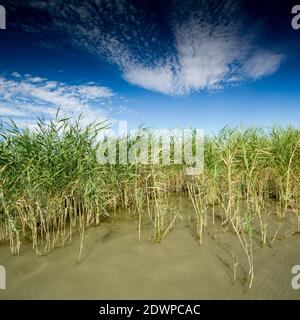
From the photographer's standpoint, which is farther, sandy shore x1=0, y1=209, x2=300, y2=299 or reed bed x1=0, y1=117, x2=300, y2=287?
reed bed x1=0, y1=117, x2=300, y2=287

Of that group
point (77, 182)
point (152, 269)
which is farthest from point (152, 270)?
point (77, 182)

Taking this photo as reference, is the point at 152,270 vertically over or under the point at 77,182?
under

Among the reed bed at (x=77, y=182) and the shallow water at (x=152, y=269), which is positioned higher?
the reed bed at (x=77, y=182)

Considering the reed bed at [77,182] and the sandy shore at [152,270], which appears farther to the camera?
the reed bed at [77,182]

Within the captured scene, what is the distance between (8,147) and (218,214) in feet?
13.4

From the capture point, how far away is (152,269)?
3719mm

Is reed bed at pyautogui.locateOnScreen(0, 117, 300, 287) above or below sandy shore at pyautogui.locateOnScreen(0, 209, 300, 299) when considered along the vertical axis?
above

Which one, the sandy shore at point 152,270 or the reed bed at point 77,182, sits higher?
the reed bed at point 77,182

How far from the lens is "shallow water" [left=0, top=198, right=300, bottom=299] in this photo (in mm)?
3240

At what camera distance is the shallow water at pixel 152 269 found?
10.6ft

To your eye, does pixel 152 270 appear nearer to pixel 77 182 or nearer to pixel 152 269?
pixel 152 269

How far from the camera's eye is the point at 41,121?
16.8ft

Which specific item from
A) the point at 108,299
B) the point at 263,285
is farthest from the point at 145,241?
the point at 263,285
